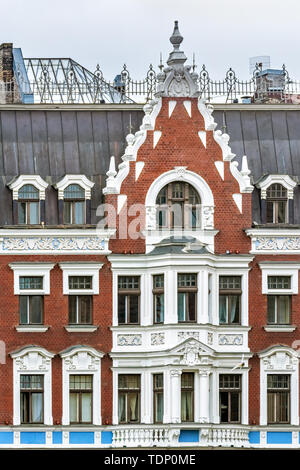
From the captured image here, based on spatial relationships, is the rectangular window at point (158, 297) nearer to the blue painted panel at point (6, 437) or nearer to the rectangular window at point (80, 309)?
the rectangular window at point (80, 309)

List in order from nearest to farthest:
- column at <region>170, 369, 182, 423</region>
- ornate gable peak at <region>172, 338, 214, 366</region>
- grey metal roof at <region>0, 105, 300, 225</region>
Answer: column at <region>170, 369, 182, 423</region> < ornate gable peak at <region>172, 338, 214, 366</region> < grey metal roof at <region>0, 105, 300, 225</region>

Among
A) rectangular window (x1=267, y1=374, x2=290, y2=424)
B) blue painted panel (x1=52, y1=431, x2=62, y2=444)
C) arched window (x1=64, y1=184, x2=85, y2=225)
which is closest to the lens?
blue painted panel (x1=52, y1=431, x2=62, y2=444)

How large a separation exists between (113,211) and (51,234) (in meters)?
2.54

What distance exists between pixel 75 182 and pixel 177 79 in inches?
220

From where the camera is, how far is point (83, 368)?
256ft

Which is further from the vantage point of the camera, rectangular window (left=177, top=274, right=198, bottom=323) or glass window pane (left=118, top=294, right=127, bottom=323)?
glass window pane (left=118, top=294, right=127, bottom=323)

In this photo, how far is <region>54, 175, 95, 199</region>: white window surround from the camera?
79.1 meters

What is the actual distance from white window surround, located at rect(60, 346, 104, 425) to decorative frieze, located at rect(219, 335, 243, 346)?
4.60 meters

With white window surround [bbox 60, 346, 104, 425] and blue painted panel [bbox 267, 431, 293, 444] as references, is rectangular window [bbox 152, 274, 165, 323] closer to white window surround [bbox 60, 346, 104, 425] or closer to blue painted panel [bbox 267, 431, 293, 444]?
white window surround [bbox 60, 346, 104, 425]

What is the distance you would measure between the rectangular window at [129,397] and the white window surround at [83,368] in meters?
0.85

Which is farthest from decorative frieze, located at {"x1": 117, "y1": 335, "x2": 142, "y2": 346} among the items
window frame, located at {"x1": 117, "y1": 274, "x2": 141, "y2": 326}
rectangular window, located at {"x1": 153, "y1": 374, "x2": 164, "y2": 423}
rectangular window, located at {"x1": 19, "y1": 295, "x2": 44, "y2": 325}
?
Answer: rectangular window, located at {"x1": 19, "y1": 295, "x2": 44, "y2": 325}

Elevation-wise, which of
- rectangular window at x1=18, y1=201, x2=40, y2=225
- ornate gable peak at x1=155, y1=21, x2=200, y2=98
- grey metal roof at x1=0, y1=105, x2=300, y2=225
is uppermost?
ornate gable peak at x1=155, y1=21, x2=200, y2=98

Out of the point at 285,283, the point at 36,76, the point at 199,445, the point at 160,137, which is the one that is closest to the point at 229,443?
the point at 199,445

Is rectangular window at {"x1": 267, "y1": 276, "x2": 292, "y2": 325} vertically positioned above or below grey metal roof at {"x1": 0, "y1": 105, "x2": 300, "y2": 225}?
below
